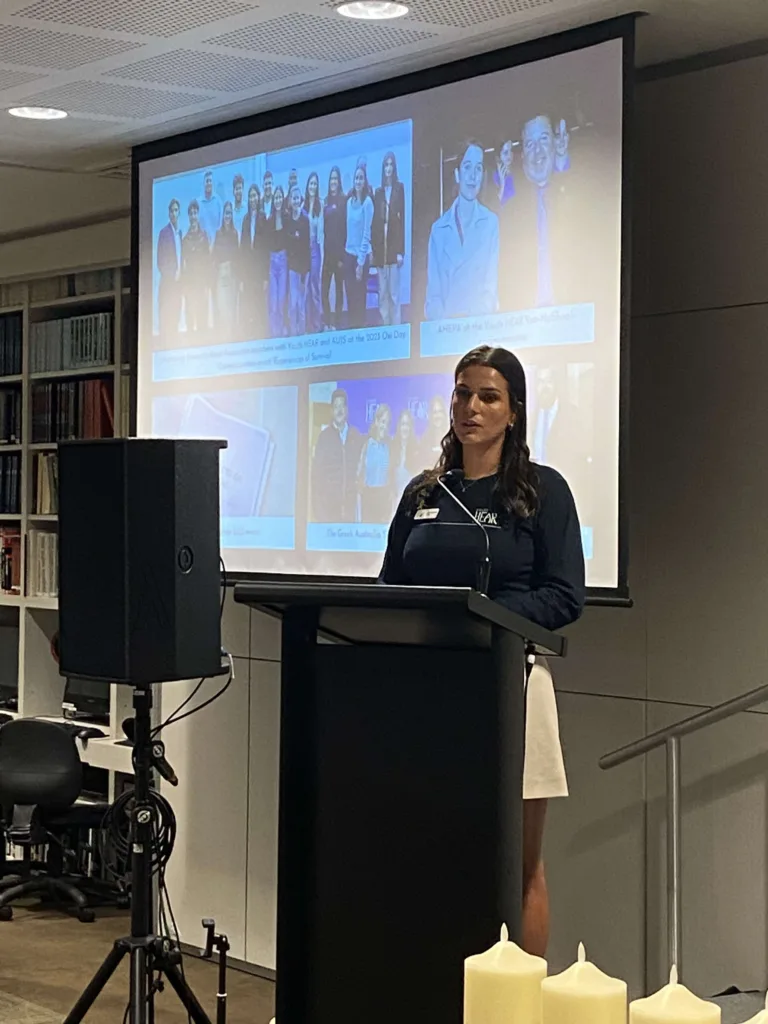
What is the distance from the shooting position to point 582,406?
12.8 ft

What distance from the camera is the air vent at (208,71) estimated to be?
431 centimetres

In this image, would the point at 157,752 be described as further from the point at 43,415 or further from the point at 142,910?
the point at 43,415

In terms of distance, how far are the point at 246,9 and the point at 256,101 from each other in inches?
35.4

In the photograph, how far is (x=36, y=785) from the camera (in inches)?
225

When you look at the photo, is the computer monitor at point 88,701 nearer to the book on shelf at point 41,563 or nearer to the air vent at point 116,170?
the book on shelf at point 41,563

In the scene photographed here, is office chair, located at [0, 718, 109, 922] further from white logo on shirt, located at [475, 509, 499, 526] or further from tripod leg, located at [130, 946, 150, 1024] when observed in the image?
white logo on shirt, located at [475, 509, 499, 526]

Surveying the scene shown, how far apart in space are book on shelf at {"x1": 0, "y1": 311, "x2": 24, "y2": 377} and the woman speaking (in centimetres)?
382

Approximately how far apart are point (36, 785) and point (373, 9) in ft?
10.6

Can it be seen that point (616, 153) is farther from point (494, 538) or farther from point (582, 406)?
point (494, 538)

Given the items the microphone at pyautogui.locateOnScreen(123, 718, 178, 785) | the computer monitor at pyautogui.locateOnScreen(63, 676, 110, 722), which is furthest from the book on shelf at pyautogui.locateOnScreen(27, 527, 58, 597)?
the microphone at pyautogui.locateOnScreen(123, 718, 178, 785)
